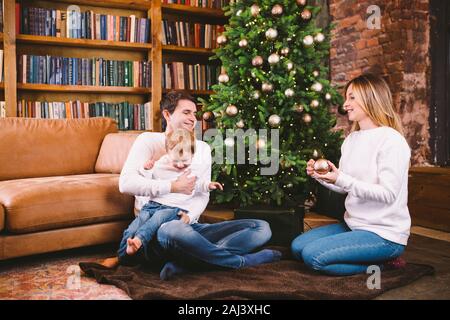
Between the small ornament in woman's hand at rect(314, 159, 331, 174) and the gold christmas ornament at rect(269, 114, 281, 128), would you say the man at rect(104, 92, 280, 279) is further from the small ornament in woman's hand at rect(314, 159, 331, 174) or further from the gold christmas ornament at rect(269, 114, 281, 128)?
the gold christmas ornament at rect(269, 114, 281, 128)

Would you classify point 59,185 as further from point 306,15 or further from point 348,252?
point 306,15

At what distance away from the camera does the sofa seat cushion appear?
206 centimetres

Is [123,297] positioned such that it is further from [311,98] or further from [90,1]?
[90,1]

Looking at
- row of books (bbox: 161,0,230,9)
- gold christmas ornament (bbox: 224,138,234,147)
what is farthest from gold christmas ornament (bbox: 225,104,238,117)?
row of books (bbox: 161,0,230,9)

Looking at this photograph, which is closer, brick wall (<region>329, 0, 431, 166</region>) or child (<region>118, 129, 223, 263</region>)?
child (<region>118, 129, 223, 263</region>)

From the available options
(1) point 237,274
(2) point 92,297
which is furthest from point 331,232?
(2) point 92,297

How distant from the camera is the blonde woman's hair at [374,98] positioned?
1891 mm

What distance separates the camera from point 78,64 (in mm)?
3736

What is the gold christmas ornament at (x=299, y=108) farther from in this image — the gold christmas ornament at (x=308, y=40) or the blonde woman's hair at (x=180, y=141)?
the blonde woman's hair at (x=180, y=141)

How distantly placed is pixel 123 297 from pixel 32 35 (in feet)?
8.79

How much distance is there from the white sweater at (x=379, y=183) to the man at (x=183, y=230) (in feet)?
1.55

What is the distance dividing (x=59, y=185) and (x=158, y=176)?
1.87 feet

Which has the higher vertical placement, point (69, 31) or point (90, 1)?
point (90, 1)

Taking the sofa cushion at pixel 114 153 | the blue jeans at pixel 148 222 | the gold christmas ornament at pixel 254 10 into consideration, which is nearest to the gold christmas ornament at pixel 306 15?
the gold christmas ornament at pixel 254 10
